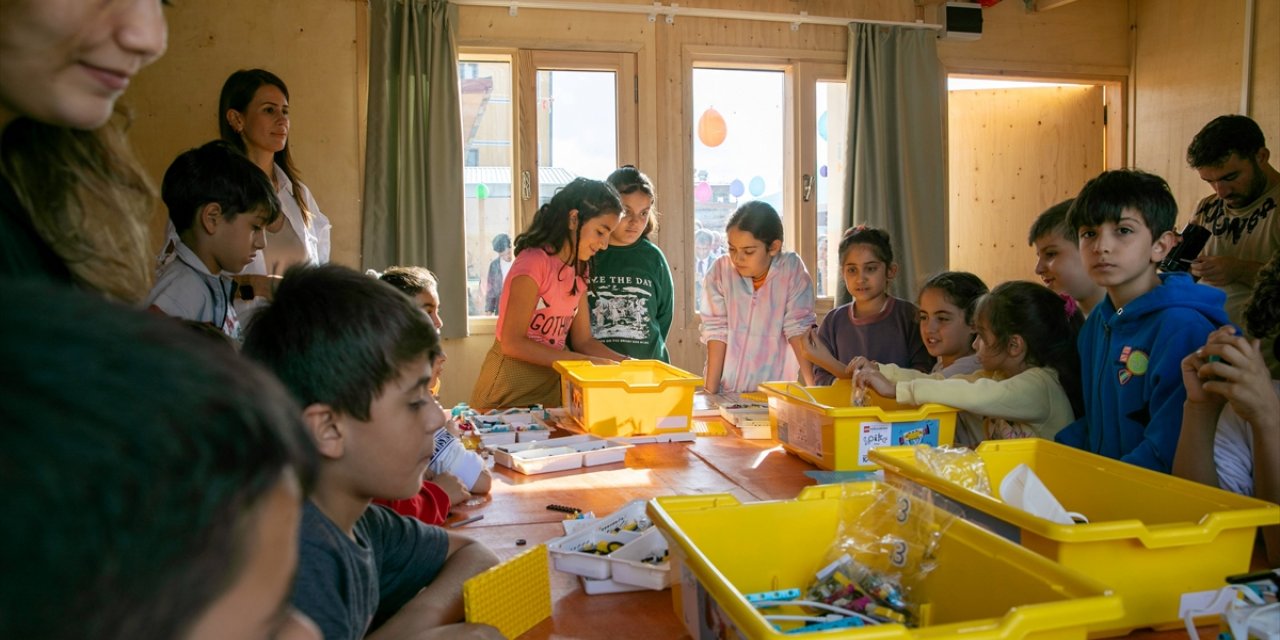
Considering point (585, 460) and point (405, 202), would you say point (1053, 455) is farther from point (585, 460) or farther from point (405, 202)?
point (405, 202)

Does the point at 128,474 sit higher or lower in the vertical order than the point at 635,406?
higher

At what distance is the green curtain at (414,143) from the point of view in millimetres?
4605

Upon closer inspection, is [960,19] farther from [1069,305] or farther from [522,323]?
[522,323]

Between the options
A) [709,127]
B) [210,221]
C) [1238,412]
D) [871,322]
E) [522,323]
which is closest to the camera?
[1238,412]

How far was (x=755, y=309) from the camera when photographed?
3408 millimetres

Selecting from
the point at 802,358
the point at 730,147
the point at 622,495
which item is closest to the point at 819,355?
the point at 802,358

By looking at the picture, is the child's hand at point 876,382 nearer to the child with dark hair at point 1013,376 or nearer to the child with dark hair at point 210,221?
the child with dark hair at point 1013,376

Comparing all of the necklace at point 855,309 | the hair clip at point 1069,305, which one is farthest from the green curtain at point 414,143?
the hair clip at point 1069,305

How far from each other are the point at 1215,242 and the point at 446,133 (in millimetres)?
3577

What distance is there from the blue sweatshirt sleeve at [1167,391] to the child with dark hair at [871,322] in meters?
1.32

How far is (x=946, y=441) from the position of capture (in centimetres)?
201

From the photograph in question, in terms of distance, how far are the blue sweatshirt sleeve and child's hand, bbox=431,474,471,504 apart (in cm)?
129

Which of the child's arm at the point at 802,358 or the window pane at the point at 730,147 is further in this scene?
the window pane at the point at 730,147

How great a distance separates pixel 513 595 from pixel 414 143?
3871mm
